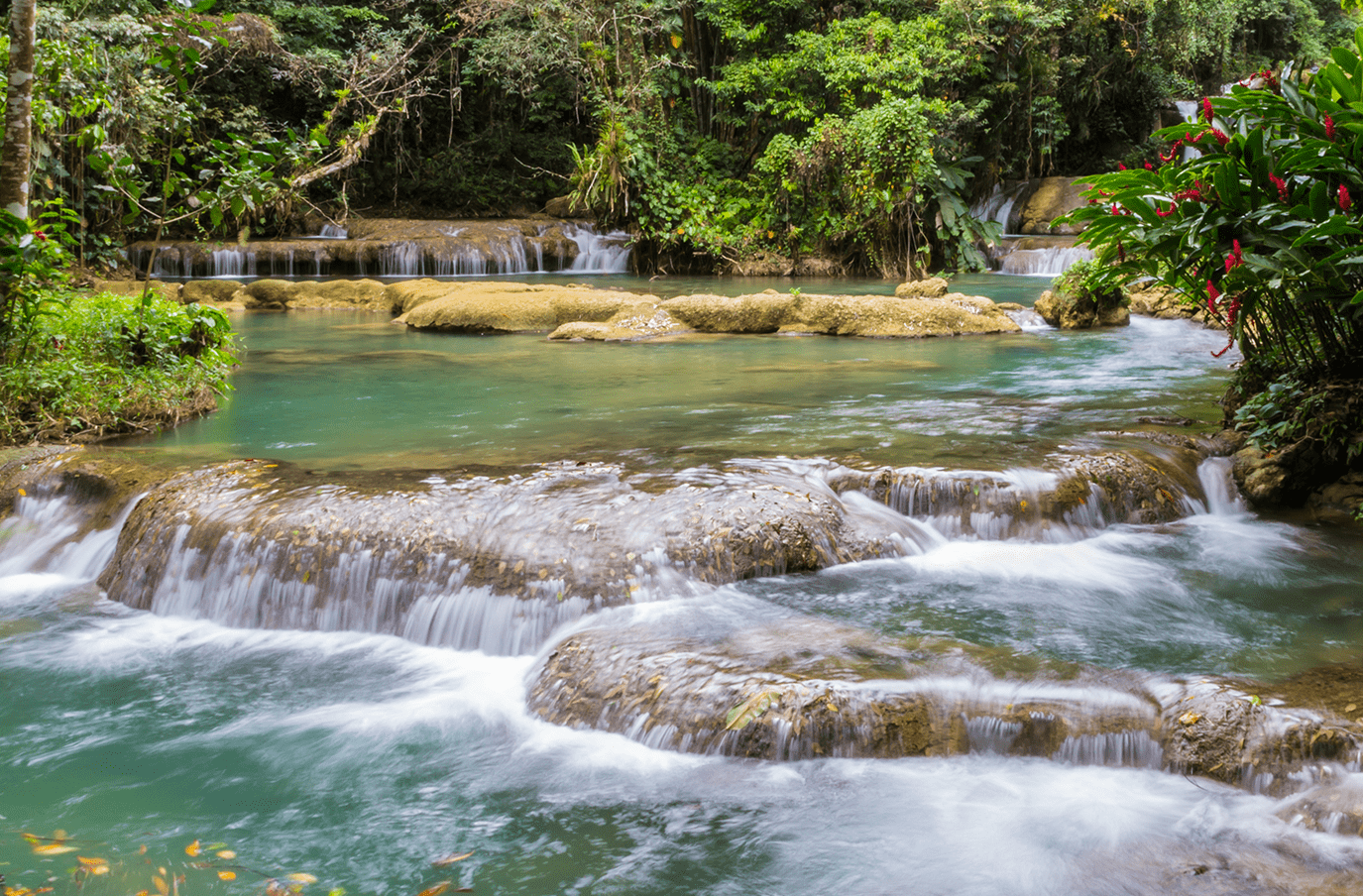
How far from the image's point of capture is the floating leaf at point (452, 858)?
130 inches

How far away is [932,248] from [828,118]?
355 centimetres

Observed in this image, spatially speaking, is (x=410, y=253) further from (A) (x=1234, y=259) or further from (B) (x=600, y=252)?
(A) (x=1234, y=259)

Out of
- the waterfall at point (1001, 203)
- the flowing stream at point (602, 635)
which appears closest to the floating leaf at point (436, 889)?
the flowing stream at point (602, 635)

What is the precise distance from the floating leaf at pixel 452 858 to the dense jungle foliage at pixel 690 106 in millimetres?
16229

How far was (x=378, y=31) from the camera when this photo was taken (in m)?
23.4

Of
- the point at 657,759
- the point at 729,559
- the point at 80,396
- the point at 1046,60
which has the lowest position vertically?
the point at 657,759

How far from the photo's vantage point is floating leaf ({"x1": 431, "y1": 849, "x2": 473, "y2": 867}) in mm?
3303

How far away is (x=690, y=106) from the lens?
24.4 meters

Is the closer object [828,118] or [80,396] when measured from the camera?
[80,396]

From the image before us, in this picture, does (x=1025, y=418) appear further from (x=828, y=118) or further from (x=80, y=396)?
(x=828, y=118)

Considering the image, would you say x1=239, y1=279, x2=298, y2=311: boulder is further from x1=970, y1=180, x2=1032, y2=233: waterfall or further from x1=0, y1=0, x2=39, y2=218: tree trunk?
x1=970, y1=180, x2=1032, y2=233: waterfall

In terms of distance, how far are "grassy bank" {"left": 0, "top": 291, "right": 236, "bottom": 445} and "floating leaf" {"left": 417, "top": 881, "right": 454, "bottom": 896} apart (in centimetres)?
557

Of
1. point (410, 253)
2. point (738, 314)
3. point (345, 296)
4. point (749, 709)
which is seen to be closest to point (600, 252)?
point (410, 253)

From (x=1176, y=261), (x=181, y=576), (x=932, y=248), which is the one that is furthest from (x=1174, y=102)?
(x=181, y=576)
